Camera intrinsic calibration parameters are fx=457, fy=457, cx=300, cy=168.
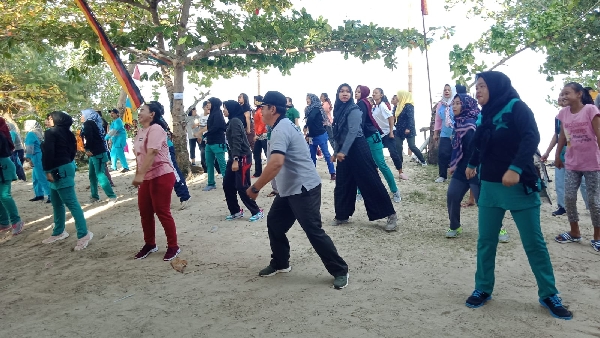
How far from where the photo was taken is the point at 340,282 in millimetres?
4039

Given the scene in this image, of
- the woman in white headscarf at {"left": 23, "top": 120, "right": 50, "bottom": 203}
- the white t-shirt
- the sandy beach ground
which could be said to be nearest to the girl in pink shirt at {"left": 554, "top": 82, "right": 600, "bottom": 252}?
the sandy beach ground

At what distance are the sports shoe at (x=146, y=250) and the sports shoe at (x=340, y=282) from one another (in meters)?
2.43

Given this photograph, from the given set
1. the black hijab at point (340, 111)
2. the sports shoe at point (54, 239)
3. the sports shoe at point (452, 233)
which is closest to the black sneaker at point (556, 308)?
the sports shoe at point (452, 233)

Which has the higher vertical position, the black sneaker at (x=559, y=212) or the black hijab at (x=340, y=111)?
the black hijab at (x=340, y=111)

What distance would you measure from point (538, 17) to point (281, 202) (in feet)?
23.0

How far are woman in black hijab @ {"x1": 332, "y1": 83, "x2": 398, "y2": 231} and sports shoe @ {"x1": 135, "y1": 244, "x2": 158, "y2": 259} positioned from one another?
7.93 ft

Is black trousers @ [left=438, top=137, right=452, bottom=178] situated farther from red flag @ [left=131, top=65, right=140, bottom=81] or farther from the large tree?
red flag @ [left=131, top=65, right=140, bottom=81]

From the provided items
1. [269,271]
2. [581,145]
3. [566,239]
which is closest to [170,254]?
[269,271]

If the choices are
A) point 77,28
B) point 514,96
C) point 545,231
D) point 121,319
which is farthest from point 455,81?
point 121,319

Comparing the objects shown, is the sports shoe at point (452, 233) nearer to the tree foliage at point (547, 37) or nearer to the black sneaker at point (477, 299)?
the black sneaker at point (477, 299)

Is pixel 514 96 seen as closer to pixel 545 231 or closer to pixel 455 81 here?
pixel 545 231

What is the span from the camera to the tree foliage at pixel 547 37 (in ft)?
27.6

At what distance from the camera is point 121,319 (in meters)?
3.66

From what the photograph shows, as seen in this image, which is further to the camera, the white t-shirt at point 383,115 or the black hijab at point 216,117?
the white t-shirt at point 383,115
